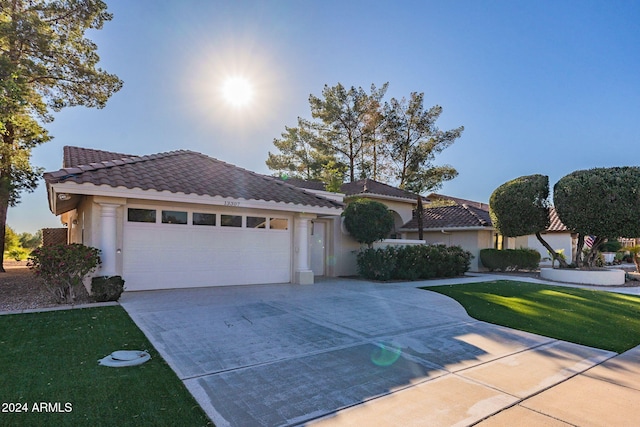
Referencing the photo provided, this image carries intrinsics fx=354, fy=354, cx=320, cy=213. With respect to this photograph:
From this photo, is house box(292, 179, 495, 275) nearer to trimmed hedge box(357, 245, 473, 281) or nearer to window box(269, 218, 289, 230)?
trimmed hedge box(357, 245, 473, 281)

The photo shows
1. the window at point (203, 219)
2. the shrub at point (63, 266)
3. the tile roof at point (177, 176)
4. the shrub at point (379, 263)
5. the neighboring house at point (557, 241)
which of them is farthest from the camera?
the neighboring house at point (557, 241)

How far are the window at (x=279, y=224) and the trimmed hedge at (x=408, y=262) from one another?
4030mm

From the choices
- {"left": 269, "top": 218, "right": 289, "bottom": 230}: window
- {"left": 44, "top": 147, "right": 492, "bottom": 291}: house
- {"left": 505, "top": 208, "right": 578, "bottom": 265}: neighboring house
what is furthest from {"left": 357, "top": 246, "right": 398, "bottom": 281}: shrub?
{"left": 505, "top": 208, "right": 578, "bottom": 265}: neighboring house

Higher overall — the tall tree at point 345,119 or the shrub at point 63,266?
the tall tree at point 345,119

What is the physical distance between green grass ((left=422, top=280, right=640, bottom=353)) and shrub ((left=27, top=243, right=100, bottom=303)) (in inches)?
368

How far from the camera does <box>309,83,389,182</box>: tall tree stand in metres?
31.9

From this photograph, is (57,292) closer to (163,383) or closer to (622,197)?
(163,383)

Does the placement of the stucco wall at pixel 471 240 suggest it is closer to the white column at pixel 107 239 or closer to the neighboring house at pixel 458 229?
the neighboring house at pixel 458 229

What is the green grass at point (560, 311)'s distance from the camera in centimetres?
698

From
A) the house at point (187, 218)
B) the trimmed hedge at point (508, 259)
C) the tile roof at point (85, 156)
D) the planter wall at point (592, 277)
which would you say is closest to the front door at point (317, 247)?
the house at point (187, 218)

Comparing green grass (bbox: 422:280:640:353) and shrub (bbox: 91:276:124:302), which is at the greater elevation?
shrub (bbox: 91:276:124:302)

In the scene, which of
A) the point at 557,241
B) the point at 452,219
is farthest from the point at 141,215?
the point at 557,241

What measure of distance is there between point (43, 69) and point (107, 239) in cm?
1070

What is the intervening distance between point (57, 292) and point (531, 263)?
22284mm
